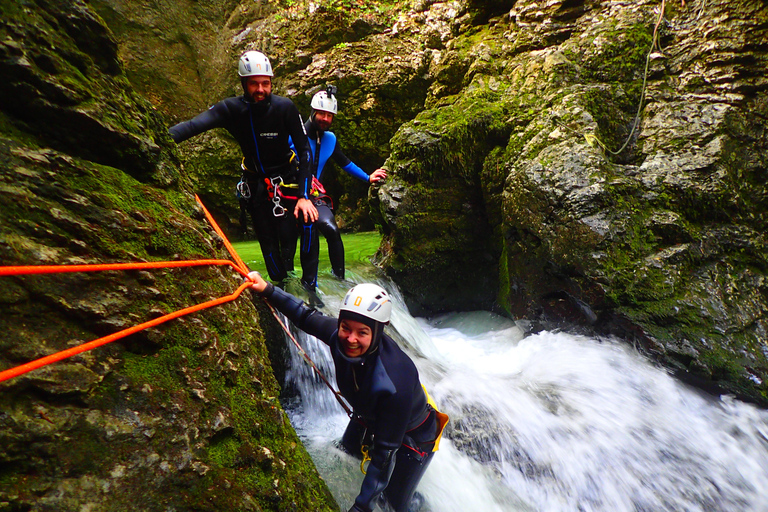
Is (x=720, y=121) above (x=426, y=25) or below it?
below

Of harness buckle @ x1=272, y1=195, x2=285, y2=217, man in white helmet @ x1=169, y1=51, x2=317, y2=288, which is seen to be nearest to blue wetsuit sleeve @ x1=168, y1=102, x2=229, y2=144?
man in white helmet @ x1=169, y1=51, x2=317, y2=288

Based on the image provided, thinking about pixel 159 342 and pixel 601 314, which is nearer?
pixel 159 342

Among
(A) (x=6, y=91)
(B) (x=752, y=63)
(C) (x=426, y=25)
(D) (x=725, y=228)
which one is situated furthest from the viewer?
(C) (x=426, y=25)

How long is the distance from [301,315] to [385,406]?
0.88 metres

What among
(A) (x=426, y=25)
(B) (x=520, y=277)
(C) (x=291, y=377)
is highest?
(A) (x=426, y=25)

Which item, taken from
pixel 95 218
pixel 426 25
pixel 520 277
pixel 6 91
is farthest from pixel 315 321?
pixel 426 25

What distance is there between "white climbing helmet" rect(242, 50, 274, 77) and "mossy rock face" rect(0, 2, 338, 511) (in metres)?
1.33

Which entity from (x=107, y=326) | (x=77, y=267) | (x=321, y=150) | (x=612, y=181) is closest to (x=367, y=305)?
(x=107, y=326)

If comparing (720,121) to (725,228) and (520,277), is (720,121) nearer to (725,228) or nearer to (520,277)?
(725,228)

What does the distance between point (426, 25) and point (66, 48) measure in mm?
9315

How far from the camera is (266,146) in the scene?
3.44m

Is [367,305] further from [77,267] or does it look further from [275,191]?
[275,191]

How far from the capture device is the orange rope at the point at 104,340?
933 millimetres

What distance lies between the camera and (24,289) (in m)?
1.12
